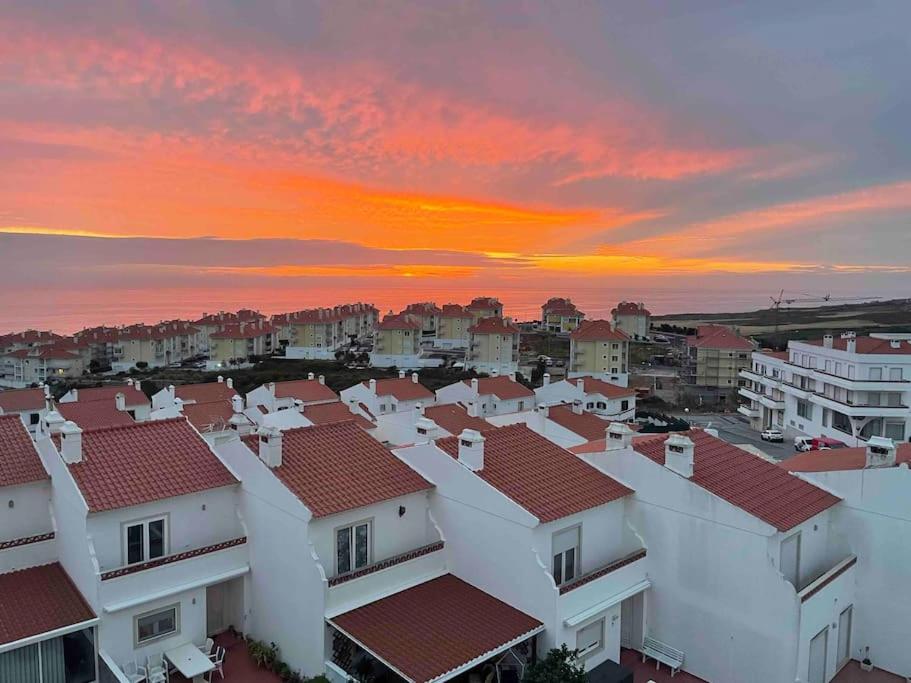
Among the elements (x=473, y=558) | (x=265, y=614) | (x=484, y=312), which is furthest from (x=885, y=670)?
Answer: (x=484, y=312)

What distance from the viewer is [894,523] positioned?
1298 cm

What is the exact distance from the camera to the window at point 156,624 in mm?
12039

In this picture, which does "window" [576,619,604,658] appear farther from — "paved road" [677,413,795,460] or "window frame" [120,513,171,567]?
"paved road" [677,413,795,460]

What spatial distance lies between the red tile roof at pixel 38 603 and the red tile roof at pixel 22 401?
33182 millimetres

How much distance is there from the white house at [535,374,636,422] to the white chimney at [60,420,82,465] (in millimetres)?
34827

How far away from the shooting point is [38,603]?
11914 millimetres

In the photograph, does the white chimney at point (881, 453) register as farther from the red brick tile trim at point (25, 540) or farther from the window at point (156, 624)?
the red brick tile trim at point (25, 540)

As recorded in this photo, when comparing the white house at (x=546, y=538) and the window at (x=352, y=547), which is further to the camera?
the window at (x=352, y=547)

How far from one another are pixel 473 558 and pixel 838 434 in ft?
123

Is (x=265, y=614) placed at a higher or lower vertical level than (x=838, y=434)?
higher

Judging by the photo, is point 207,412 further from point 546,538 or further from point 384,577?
point 546,538

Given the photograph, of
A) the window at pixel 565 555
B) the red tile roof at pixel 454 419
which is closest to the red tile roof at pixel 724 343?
the red tile roof at pixel 454 419

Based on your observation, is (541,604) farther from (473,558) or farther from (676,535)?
(676,535)

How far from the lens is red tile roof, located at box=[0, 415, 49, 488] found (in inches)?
521
